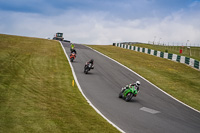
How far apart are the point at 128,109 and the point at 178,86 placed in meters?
10.1

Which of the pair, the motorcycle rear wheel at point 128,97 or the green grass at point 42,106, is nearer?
the green grass at point 42,106

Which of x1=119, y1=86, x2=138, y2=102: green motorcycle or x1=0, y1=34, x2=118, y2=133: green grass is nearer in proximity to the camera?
x1=0, y1=34, x2=118, y2=133: green grass

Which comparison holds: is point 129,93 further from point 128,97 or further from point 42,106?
point 42,106

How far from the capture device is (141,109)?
1366 centimetres

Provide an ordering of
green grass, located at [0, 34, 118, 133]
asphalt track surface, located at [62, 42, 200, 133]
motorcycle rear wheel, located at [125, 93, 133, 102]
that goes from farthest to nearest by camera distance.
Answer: motorcycle rear wheel, located at [125, 93, 133, 102] → asphalt track surface, located at [62, 42, 200, 133] → green grass, located at [0, 34, 118, 133]

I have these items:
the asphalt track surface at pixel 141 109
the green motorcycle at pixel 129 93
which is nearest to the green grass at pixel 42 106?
the asphalt track surface at pixel 141 109

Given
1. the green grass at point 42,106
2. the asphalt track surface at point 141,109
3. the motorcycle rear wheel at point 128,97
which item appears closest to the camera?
the green grass at point 42,106

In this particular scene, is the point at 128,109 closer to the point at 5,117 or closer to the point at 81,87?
the point at 81,87

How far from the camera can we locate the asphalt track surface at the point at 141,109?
11.0m

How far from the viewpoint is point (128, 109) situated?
526 inches

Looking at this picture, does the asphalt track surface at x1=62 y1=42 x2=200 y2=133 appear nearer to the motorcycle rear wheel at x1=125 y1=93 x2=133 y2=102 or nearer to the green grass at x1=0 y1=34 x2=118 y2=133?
the motorcycle rear wheel at x1=125 y1=93 x2=133 y2=102

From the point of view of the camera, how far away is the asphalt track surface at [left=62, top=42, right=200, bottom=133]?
1096 cm

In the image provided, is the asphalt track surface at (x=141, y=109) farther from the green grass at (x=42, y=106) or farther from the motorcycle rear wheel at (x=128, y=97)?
the green grass at (x=42, y=106)

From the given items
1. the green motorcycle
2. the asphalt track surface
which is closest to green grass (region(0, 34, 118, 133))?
the asphalt track surface
